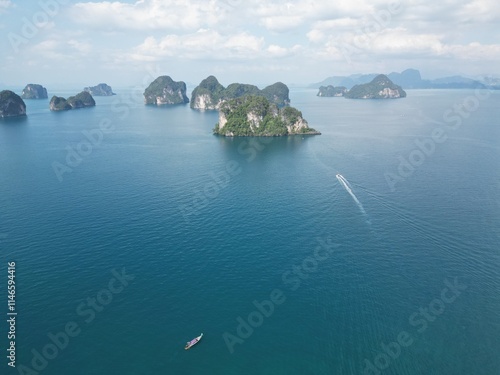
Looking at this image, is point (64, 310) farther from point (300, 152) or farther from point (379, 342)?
point (300, 152)

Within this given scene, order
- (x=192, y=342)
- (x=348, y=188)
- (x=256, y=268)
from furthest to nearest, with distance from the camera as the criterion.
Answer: (x=348, y=188) < (x=256, y=268) < (x=192, y=342)

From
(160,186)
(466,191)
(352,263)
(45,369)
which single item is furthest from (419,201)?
(45,369)

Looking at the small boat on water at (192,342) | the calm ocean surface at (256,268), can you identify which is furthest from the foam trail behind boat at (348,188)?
the small boat on water at (192,342)

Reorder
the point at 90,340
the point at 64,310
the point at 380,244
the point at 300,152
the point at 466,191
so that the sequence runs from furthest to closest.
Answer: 1. the point at 300,152
2. the point at 466,191
3. the point at 380,244
4. the point at 64,310
5. the point at 90,340

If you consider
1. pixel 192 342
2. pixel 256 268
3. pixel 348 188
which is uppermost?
pixel 348 188

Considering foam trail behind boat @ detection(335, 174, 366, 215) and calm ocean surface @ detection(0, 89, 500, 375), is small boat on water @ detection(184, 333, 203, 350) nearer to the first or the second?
calm ocean surface @ detection(0, 89, 500, 375)

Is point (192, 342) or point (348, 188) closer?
point (192, 342)

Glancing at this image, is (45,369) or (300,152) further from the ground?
(300,152)

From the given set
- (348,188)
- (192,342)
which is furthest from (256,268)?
(348,188)

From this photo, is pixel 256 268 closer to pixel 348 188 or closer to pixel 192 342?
pixel 192 342
